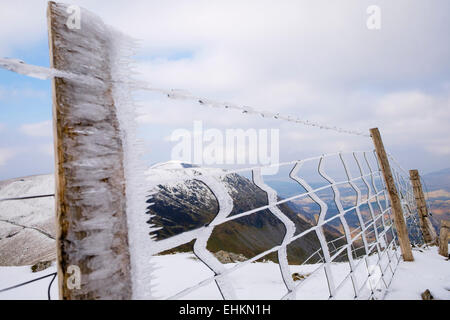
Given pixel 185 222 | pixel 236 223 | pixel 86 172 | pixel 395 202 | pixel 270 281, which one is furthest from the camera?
pixel 236 223

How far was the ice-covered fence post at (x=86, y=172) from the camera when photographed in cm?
56

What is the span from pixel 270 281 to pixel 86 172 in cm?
397

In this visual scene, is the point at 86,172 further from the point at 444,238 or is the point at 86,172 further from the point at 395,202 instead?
the point at 444,238

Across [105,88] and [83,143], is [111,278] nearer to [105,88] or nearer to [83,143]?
[83,143]

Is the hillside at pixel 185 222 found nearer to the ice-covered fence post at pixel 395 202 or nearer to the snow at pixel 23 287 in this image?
the snow at pixel 23 287

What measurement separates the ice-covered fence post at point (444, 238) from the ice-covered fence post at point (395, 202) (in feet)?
3.07

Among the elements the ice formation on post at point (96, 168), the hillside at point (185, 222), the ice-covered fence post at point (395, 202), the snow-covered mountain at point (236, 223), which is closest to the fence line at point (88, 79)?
the ice formation on post at point (96, 168)

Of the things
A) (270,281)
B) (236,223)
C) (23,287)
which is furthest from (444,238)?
(236,223)

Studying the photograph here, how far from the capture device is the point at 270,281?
3916mm

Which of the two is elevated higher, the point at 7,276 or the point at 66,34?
the point at 66,34
